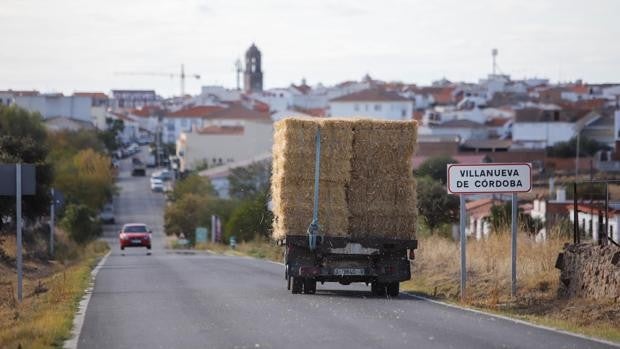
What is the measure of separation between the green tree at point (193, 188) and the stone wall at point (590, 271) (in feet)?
245

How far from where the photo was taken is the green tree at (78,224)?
72188 mm

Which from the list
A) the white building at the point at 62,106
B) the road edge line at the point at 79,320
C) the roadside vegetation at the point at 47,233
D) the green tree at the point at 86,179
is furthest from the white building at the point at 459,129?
the road edge line at the point at 79,320

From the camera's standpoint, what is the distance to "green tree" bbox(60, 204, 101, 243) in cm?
7219

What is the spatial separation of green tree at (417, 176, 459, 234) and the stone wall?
23.8 metres

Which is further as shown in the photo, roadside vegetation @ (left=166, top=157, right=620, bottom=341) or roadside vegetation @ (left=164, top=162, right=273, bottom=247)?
roadside vegetation @ (left=164, top=162, right=273, bottom=247)

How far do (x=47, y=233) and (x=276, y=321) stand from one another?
40500 mm

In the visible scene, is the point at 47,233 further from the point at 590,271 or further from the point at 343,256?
the point at 590,271

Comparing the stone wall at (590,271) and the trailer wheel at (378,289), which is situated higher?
the stone wall at (590,271)

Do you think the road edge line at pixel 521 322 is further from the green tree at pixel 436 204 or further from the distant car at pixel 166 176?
the distant car at pixel 166 176

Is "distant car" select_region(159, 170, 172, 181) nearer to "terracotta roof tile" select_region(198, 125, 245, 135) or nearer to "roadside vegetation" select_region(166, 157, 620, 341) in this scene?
"terracotta roof tile" select_region(198, 125, 245, 135)

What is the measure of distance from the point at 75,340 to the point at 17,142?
124 ft

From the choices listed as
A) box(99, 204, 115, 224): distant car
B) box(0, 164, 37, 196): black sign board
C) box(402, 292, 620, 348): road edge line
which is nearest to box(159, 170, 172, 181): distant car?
box(99, 204, 115, 224): distant car

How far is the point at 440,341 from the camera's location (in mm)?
15273

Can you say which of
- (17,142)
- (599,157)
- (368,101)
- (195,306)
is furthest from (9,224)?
(368,101)
